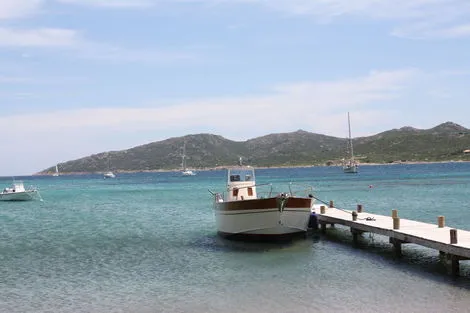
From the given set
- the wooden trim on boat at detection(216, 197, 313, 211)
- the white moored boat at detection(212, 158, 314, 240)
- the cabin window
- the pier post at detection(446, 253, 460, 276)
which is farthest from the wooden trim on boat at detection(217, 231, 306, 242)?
the pier post at detection(446, 253, 460, 276)

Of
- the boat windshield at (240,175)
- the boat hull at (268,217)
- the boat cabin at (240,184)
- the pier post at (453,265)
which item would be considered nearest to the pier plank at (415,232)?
the pier post at (453,265)

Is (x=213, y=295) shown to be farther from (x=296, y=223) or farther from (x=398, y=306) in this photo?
(x=296, y=223)

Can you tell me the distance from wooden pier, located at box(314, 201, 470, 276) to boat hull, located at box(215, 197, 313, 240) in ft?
9.28

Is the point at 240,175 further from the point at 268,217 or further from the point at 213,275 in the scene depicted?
the point at 213,275

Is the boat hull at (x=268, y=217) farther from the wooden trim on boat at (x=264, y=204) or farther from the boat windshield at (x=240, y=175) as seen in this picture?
the boat windshield at (x=240, y=175)

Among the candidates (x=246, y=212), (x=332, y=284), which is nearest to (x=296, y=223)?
(x=246, y=212)

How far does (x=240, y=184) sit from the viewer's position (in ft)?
124

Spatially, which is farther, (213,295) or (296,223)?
(296,223)

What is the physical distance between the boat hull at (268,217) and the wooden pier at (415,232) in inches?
111

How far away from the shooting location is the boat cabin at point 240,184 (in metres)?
36.7

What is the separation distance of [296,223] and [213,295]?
12.8 meters

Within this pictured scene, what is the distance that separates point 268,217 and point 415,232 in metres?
8.13

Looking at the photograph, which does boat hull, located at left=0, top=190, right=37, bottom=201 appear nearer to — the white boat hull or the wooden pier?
the wooden pier

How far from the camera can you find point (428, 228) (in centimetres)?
2894
